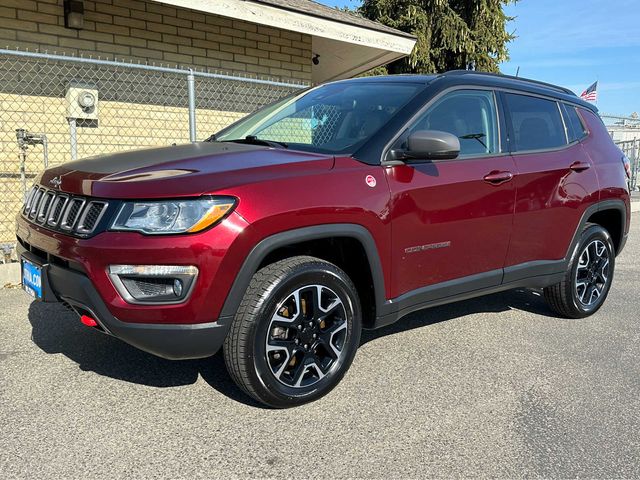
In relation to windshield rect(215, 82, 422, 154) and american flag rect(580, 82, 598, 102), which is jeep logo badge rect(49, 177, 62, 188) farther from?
american flag rect(580, 82, 598, 102)

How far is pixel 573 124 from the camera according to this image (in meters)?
4.54

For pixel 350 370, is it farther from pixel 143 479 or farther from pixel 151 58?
pixel 151 58

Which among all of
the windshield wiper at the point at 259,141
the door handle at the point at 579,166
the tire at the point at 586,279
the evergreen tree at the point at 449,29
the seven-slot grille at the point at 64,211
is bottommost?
the tire at the point at 586,279

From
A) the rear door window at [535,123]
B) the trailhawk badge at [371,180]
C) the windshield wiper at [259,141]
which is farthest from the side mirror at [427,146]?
the rear door window at [535,123]

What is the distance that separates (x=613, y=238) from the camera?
502 cm

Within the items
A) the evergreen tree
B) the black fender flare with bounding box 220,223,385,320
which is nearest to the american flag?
the evergreen tree

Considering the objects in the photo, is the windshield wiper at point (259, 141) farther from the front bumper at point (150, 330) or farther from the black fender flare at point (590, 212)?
the black fender flare at point (590, 212)

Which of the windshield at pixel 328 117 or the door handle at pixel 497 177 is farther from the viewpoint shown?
the door handle at pixel 497 177

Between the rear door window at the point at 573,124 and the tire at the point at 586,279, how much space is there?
0.73 meters

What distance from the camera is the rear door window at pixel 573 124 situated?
448 cm

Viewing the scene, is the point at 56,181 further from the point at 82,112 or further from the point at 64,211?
the point at 82,112

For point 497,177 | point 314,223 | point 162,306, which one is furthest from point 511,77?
point 162,306

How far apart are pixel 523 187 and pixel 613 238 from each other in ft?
5.65

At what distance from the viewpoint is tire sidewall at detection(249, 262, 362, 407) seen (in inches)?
108
